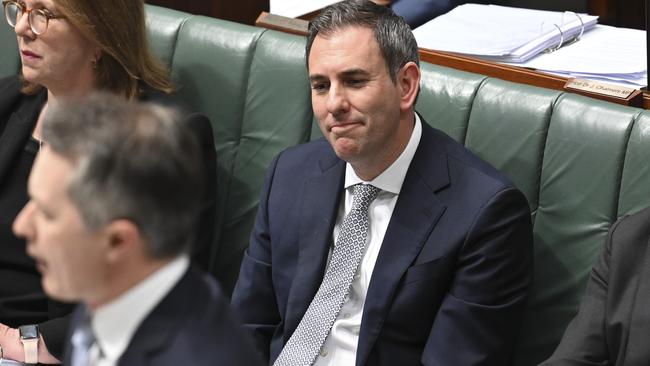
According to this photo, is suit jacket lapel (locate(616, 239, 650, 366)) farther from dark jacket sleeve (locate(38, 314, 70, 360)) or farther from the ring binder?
dark jacket sleeve (locate(38, 314, 70, 360))

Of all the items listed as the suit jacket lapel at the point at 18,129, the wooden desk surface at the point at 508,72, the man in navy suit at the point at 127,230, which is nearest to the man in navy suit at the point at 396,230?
the wooden desk surface at the point at 508,72

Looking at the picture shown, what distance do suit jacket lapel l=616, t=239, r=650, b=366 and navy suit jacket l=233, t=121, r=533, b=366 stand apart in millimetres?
185

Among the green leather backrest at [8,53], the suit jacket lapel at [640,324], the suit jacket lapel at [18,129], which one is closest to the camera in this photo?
the suit jacket lapel at [640,324]

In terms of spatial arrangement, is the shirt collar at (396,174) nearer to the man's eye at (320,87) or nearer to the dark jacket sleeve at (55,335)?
the man's eye at (320,87)

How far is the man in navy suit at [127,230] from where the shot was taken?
3.14 ft

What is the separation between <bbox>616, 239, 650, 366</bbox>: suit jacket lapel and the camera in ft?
5.33

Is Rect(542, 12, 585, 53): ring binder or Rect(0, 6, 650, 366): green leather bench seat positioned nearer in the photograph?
Rect(0, 6, 650, 366): green leather bench seat

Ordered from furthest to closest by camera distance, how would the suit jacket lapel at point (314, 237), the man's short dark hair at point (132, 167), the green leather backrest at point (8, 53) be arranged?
the green leather backrest at point (8, 53)
the suit jacket lapel at point (314, 237)
the man's short dark hair at point (132, 167)

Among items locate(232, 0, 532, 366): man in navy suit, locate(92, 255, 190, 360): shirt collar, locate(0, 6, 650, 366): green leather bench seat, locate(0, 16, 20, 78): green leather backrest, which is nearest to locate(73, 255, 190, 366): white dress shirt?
locate(92, 255, 190, 360): shirt collar

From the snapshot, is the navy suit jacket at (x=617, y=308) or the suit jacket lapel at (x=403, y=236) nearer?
the navy suit jacket at (x=617, y=308)

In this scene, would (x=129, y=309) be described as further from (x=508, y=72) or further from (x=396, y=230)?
(x=508, y=72)

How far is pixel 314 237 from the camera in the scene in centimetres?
186

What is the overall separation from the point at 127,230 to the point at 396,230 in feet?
2.86

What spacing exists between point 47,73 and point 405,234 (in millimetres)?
718
